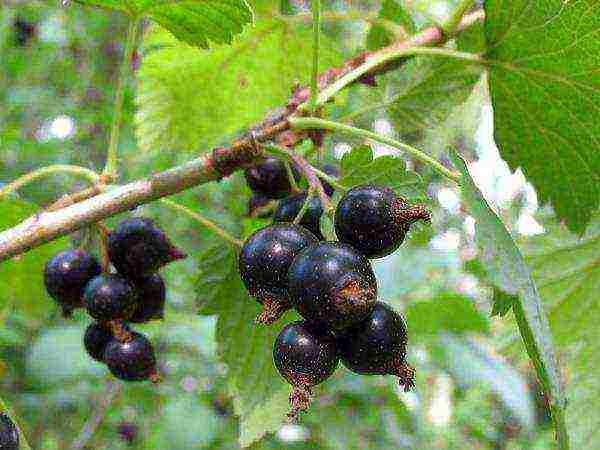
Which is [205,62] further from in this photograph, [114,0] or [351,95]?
[351,95]

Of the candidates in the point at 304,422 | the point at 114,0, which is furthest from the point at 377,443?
the point at 114,0

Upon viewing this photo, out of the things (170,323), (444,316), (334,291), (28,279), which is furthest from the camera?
(170,323)

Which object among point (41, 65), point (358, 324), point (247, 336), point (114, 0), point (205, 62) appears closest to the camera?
point (358, 324)

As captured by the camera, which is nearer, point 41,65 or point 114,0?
point 114,0

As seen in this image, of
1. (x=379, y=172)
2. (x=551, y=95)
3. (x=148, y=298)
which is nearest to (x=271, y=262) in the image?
(x=379, y=172)

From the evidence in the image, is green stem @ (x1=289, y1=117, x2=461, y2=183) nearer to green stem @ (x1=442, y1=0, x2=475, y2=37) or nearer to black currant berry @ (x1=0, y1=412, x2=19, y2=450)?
green stem @ (x1=442, y1=0, x2=475, y2=37)

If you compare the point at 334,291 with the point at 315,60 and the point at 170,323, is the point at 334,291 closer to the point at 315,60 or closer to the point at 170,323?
the point at 315,60
